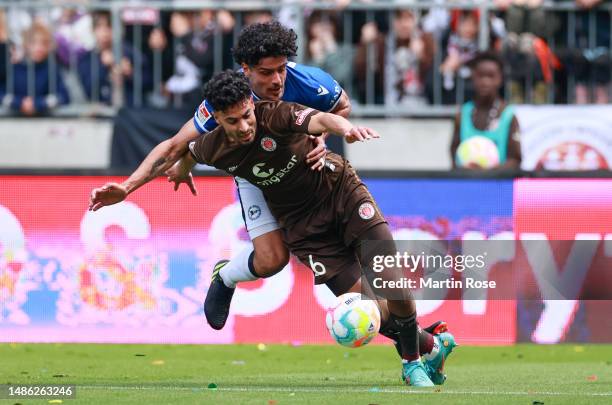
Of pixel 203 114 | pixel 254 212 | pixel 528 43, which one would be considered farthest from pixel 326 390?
pixel 528 43

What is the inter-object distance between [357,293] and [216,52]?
285 inches

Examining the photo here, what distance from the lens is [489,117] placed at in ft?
46.9

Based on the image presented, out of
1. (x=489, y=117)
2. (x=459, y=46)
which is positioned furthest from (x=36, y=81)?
(x=489, y=117)

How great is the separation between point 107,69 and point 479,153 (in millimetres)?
4811

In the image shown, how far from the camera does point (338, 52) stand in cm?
1584

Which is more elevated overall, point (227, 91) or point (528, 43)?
point (227, 91)

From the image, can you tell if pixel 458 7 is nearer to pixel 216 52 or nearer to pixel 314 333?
pixel 216 52

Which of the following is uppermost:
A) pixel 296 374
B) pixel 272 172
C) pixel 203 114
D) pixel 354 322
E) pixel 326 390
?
pixel 203 114

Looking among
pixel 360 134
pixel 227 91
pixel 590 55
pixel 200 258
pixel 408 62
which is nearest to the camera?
pixel 360 134

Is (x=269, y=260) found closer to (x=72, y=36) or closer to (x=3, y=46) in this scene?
(x=72, y=36)

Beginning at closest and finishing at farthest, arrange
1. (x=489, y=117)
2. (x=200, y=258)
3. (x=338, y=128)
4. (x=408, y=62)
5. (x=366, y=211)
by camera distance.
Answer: (x=338, y=128), (x=366, y=211), (x=200, y=258), (x=489, y=117), (x=408, y=62)

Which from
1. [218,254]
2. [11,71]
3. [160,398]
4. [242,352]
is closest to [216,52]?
[11,71]

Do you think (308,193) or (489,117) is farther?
(489,117)

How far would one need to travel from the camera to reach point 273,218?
32.4 ft
